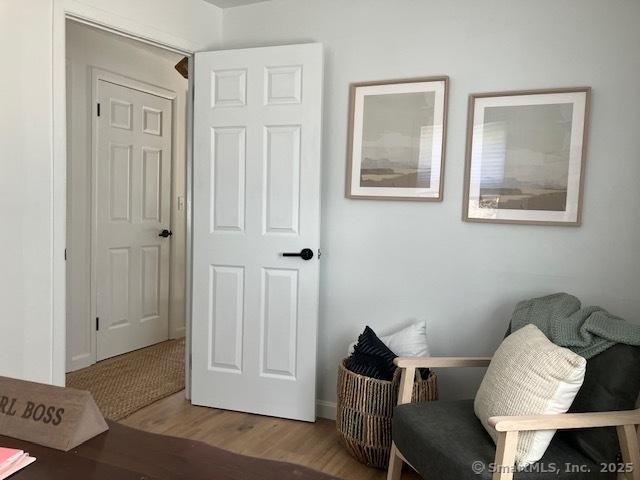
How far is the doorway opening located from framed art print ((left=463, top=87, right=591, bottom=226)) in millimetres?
2246

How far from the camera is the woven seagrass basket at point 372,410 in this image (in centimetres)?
249

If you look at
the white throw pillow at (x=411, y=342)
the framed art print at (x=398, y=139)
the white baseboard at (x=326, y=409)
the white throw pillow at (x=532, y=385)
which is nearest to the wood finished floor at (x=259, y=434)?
the white baseboard at (x=326, y=409)

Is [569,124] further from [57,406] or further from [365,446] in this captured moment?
[57,406]

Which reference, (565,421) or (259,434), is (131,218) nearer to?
(259,434)

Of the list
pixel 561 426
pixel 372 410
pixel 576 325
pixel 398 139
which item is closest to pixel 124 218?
pixel 398 139

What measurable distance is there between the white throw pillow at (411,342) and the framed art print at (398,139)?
2.14 feet

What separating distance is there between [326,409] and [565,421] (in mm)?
1648

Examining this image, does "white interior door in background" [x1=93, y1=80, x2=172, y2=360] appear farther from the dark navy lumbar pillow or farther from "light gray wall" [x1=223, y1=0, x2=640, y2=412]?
the dark navy lumbar pillow

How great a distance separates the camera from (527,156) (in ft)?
8.53

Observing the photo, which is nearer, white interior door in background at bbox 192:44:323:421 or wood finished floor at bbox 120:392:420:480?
wood finished floor at bbox 120:392:420:480

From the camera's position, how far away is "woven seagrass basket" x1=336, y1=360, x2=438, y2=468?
8.16 feet

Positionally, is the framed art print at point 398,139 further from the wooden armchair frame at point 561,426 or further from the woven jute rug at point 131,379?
Answer: the woven jute rug at point 131,379

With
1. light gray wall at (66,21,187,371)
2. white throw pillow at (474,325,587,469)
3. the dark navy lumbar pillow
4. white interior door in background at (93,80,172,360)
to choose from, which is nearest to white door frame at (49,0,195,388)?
light gray wall at (66,21,187,371)

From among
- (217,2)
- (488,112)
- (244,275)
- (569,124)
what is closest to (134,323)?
(244,275)
